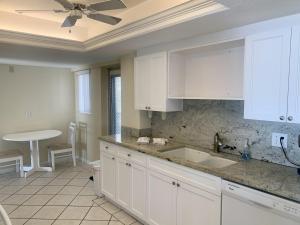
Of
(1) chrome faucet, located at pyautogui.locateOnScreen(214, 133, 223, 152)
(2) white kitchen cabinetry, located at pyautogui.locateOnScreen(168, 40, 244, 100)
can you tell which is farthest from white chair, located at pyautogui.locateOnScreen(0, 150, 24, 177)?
(1) chrome faucet, located at pyautogui.locateOnScreen(214, 133, 223, 152)

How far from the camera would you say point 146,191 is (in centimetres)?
261

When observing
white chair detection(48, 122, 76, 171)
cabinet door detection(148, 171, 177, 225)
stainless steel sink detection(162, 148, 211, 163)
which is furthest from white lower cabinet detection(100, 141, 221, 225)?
white chair detection(48, 122, 76, 171)

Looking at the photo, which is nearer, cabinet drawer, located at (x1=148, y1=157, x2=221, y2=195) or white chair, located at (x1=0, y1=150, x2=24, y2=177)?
cabinet drawer, located at (x1=148, y1=157, x2=221, y2=195)

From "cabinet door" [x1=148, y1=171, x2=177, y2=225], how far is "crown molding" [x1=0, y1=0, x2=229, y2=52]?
1.53 meters

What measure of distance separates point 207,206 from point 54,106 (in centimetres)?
434

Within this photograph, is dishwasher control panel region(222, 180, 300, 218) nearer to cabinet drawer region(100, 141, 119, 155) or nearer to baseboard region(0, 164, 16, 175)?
cabinet drawer region(100, 141, 119, 155)

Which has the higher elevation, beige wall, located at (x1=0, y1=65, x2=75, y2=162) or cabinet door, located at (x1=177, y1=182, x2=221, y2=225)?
beige wall, located at (x1=0, y1=65, x2=75, y2=162)

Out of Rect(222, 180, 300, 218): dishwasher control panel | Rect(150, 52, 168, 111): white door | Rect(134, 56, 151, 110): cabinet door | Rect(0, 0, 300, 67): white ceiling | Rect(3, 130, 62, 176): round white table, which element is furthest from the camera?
Rect(3, 130, 62, 176): round white table

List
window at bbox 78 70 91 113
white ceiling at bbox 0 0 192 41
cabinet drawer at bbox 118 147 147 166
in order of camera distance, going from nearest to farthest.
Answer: white ceiling at bbox 0 0 192 41, cabinet drawer at bbox 118 147 147 166, window at bbox 78 70 91 113

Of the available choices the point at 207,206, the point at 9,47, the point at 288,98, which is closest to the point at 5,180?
the point at 9,47

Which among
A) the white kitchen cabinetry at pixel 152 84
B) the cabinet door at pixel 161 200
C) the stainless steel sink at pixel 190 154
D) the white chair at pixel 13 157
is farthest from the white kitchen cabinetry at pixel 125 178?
the white chair at pixel 13 157

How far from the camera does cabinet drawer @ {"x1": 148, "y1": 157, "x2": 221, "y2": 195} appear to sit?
192 centimetres

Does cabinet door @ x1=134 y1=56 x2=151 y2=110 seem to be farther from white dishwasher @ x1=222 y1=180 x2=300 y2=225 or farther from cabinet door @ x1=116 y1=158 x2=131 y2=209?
white dishwasher @ x1=222 y1=180 x2=300 y2=225

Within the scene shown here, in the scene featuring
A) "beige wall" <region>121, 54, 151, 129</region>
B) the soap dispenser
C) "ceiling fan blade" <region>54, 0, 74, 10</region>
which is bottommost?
the soap dispenser
